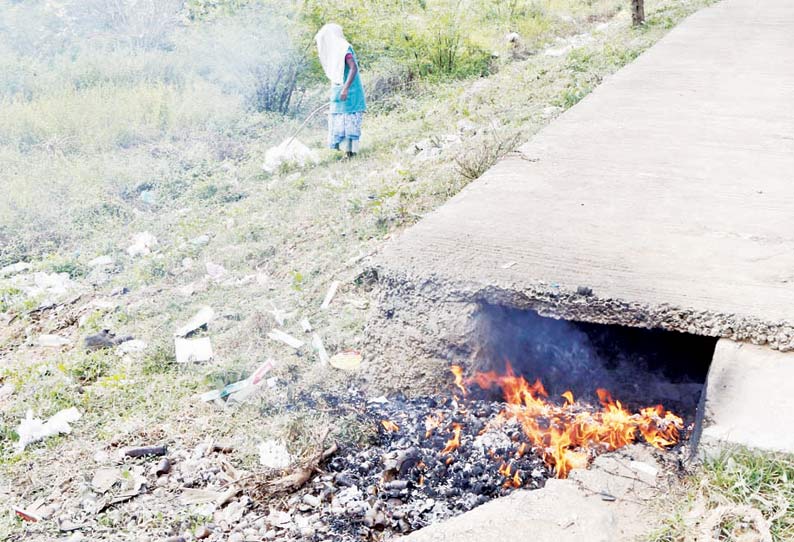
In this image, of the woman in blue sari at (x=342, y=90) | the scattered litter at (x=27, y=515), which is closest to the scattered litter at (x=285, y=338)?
the scattered litter at (x=27, y=515)

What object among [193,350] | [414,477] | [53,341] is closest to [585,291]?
[414,477]

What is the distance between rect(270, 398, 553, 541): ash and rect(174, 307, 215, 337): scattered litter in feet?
5.42

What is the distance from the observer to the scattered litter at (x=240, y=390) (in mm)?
3500

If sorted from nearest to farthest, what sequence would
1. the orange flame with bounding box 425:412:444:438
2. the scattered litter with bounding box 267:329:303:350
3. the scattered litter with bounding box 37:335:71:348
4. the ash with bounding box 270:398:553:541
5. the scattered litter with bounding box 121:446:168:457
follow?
the ash with bounding box 270:398:553:541, the orange flame with bounding box 425:412:444:438, the scattered litter with bounding box 121:446:168:457, the scattered litter with bounding box 267:329:303:350, the scattered litter with bounding box 37:335:71:348

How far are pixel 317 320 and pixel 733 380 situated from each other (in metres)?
2.22

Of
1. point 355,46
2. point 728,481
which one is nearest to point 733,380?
point 728,481

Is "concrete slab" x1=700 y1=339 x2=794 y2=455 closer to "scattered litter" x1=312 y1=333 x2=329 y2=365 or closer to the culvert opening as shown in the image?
the culvert opening

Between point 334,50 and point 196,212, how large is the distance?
2181 millimetres

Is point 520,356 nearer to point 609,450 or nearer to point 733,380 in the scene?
point 609,450

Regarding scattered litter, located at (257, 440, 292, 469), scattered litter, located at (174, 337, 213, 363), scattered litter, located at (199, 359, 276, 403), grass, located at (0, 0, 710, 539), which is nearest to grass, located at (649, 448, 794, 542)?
grass, located at (0, 0, 710, 539)

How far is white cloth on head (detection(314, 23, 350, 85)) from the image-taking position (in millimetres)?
7410

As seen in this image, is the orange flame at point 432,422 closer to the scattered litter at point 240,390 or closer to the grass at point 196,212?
the grass at point 196,212

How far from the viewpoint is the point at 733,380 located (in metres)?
2.40

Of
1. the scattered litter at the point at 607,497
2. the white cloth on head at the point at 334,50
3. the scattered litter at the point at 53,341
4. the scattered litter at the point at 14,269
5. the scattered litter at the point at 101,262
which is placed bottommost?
the scattered litter at the point at 14,269
